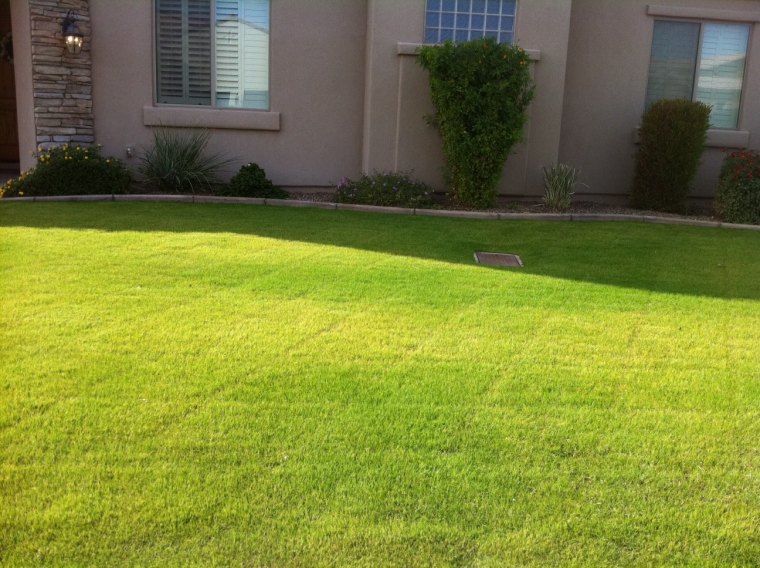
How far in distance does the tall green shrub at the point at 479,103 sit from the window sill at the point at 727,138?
3102mm

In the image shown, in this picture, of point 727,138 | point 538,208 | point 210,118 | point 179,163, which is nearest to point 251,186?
point 179,163

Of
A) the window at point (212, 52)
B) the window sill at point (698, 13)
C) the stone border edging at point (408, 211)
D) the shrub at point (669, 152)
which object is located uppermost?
the window sill at point (698, 13)

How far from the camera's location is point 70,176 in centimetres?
1009

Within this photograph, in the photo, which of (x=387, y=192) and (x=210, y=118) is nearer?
(x=387, y=192)

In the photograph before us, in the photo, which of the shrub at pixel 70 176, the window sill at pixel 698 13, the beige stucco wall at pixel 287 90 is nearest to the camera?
the shrub at pixel 70 176

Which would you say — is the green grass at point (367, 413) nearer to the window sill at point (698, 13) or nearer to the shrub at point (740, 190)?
the shrub at point (740, 190)

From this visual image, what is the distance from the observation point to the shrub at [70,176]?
10.0 metres

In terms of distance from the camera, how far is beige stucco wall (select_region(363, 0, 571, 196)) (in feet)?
35.2

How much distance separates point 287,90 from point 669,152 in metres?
5.70

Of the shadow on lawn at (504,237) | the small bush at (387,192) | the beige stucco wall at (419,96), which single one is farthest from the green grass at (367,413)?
the beige stucco wall at (419,96)

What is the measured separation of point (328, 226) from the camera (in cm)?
853

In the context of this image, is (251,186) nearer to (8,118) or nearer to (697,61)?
(8,118)

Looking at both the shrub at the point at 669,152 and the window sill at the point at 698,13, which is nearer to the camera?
the shrub at the point at 669,152

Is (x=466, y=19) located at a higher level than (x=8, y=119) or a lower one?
higher
